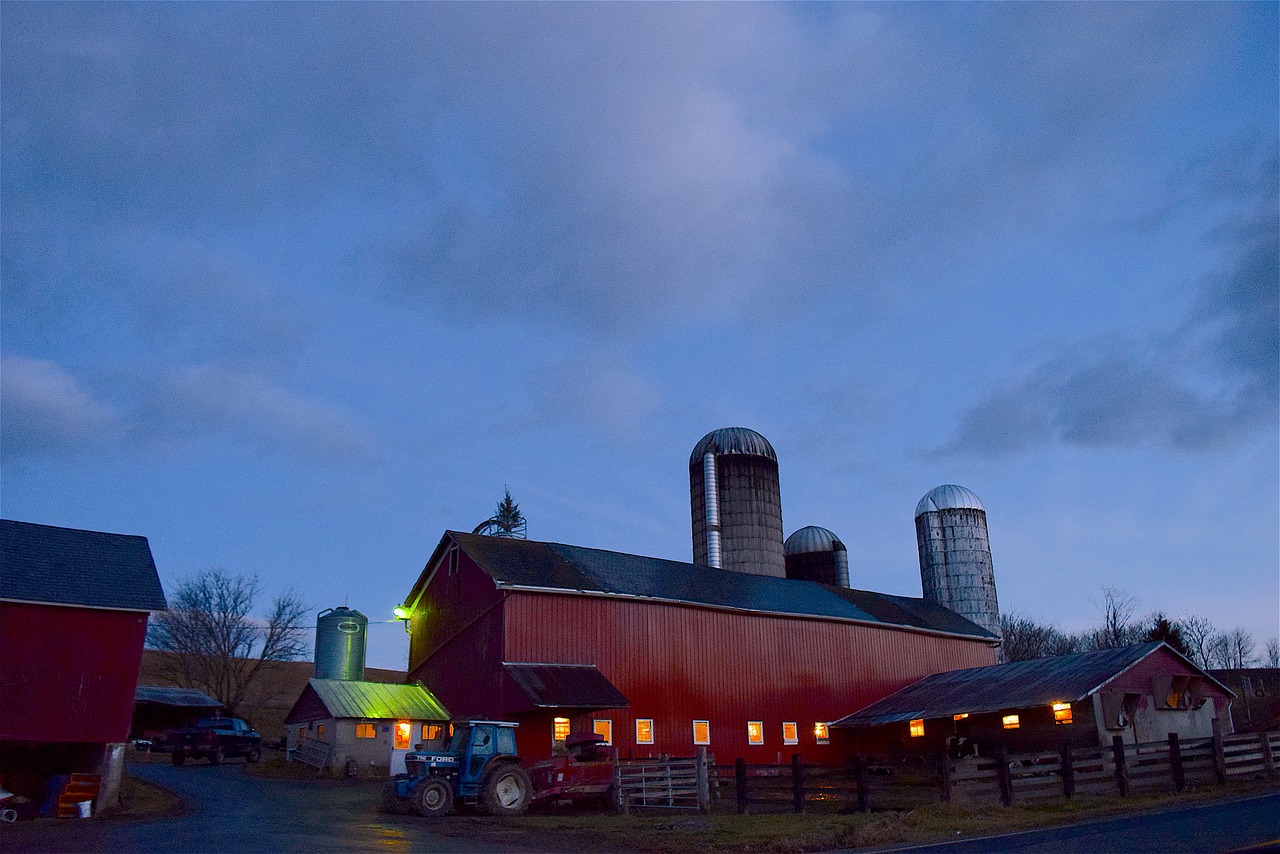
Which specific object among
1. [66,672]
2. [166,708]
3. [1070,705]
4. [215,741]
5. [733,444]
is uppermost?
[733,444]

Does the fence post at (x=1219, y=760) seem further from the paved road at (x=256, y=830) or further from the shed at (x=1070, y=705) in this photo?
the paved road at (x=256, y=830)

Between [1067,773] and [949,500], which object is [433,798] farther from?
[949,500]

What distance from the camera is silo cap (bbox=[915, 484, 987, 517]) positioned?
172 ft

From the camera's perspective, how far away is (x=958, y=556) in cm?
5166

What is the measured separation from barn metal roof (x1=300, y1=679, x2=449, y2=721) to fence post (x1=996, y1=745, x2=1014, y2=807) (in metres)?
19.7

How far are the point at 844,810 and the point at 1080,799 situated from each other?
16.5ft

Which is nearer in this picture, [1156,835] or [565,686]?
[1156,835]

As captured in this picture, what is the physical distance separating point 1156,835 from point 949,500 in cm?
3821

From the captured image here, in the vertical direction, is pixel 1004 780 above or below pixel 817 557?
below

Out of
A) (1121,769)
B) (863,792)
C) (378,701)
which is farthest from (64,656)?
(1121,769)

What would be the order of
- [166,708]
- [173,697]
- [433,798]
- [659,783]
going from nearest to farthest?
[433,798] → [659,783] → [166,708] → [173,697]

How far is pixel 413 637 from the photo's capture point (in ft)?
130

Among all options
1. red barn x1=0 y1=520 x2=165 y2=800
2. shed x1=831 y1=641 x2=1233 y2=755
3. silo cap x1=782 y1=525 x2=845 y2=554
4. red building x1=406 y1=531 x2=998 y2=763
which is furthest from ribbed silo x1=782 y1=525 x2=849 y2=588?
red barn x1=0 y1=520 x2=165 y2=800

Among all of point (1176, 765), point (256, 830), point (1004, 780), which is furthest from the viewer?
point (1176, 765)
